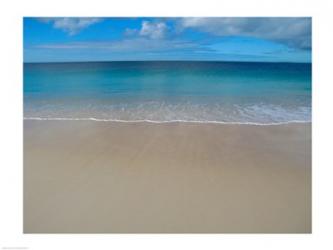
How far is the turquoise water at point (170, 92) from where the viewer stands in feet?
12.2

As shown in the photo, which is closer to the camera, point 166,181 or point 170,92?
point 166,181

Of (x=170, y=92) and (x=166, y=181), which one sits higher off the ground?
(x=170, y=92)

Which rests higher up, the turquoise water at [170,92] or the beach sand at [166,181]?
the turquoise water at [170,92]

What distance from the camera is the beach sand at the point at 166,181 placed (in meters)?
2.09

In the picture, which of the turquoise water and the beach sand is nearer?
the beach sand

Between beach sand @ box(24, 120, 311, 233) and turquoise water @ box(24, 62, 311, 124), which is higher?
turquoise water @ box(24, 62, 311, 124)

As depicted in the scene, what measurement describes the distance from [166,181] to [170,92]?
8.87 feet

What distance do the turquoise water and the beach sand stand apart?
62 centimetres

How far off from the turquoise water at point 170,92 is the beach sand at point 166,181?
2.05 ft

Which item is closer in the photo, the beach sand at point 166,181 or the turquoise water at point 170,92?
the beach sand at point 166,181

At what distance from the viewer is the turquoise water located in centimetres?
371

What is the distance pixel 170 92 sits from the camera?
190 inches
